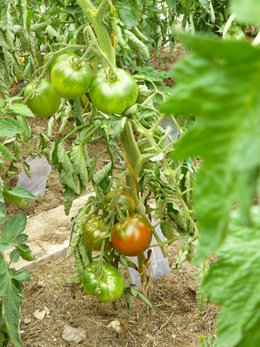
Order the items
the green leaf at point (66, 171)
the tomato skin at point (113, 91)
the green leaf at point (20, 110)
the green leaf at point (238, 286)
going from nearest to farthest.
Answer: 1. the green leaf at point (238, 286)
2. the tomato skin at point (113, 91)
3. the green leaf at point (20, 110)
4. the green leaf at point (66, 171)

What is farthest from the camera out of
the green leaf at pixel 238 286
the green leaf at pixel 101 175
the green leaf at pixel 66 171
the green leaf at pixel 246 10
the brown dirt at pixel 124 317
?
the brown dirt at pixel 124 317

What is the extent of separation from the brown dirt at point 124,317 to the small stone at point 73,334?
2 centimetres

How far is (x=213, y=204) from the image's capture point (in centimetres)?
25

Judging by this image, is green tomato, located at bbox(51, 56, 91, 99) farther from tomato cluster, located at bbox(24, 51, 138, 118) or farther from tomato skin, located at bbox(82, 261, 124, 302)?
tomato skin, located at bbox(82, 261, 124, 302)

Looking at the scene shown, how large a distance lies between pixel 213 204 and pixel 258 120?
0.05 metres

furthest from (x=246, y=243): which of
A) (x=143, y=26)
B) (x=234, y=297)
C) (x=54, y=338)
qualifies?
(x=143, y=26)

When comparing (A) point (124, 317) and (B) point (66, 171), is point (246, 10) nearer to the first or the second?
(B) point (66, 171)

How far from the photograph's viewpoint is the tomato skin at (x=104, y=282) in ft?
5.50

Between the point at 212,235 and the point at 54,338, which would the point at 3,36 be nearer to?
the point at 54,338

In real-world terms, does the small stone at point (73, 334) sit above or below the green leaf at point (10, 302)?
below

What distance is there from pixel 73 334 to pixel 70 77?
103 cm

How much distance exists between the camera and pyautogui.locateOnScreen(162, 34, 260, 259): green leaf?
23 centimetres

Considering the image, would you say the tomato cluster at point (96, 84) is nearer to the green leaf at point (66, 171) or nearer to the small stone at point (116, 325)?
the green leaf at point (66, 171)

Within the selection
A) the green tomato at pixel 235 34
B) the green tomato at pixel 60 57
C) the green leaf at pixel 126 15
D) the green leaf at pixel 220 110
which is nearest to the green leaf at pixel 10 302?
the green tomato at pixel 60 57
